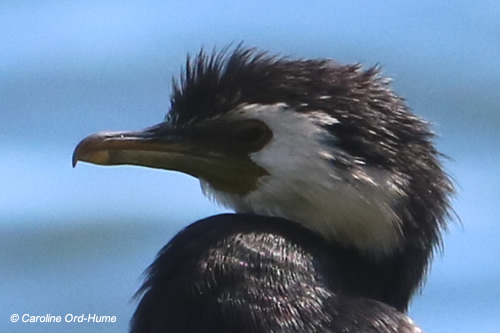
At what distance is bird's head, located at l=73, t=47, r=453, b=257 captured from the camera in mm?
3996

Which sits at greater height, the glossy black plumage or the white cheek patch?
the white cheek patch

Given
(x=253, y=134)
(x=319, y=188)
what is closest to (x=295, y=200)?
(x=319, y=188)

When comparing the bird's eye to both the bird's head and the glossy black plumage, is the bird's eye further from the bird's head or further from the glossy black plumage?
the glossy black plumage

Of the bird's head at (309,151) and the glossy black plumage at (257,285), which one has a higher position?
the bird's head at (309,151)

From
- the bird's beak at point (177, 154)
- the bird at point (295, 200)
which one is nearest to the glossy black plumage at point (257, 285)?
the bird at point (295, 200)

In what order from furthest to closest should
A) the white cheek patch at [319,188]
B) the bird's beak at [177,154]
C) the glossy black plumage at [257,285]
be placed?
1. the bird's beak at [177,154]
2. the white cheek patch at [319,188]
3. the glossy black plumage at [257,285]

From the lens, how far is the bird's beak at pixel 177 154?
13.5 ft

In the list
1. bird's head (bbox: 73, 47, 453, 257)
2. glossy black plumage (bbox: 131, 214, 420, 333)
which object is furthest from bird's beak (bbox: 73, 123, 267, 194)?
glossy black plumage (bbox: 131, 214, 420, 333)

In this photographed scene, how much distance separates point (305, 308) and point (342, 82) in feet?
1.64

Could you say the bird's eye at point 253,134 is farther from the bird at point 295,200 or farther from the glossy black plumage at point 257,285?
the glossy black plumage at point 257,285

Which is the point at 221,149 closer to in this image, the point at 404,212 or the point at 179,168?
the point at 179,168

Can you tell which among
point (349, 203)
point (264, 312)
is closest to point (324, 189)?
point (349, 203)

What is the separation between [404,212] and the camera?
400cm

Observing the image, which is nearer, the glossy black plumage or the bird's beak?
the glossy black plumage
